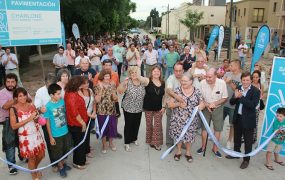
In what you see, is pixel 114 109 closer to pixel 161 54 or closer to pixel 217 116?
pixel 217 116

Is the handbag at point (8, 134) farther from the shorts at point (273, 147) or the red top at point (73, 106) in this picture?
the shorts at point (273, 147)

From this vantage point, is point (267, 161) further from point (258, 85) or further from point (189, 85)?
point (189, 85)

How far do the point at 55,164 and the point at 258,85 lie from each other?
13.2 ft

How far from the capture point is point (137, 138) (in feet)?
20.0

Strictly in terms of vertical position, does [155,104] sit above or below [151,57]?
below

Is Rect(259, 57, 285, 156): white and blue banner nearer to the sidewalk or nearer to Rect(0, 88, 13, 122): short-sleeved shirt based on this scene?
the sidewalk

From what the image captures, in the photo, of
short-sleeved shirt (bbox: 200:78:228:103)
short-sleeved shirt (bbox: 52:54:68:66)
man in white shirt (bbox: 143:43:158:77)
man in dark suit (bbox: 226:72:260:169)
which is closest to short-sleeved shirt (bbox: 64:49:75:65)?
short-sleeved shirt (bbox: 52:54:68:66)

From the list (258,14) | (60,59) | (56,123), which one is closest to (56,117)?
(56,123)

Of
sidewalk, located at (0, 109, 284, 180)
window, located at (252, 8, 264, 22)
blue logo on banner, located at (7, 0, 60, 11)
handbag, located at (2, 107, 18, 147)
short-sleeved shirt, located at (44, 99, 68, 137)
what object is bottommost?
sidewalk, located at (0, 109, 284, 180)

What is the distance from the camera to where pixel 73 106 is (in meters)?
4.32

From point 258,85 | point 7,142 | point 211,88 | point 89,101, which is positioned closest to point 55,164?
point 7,142

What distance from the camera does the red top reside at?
431cm

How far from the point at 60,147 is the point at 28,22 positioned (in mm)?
6911

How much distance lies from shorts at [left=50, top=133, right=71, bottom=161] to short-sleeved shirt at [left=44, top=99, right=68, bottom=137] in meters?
0.10
